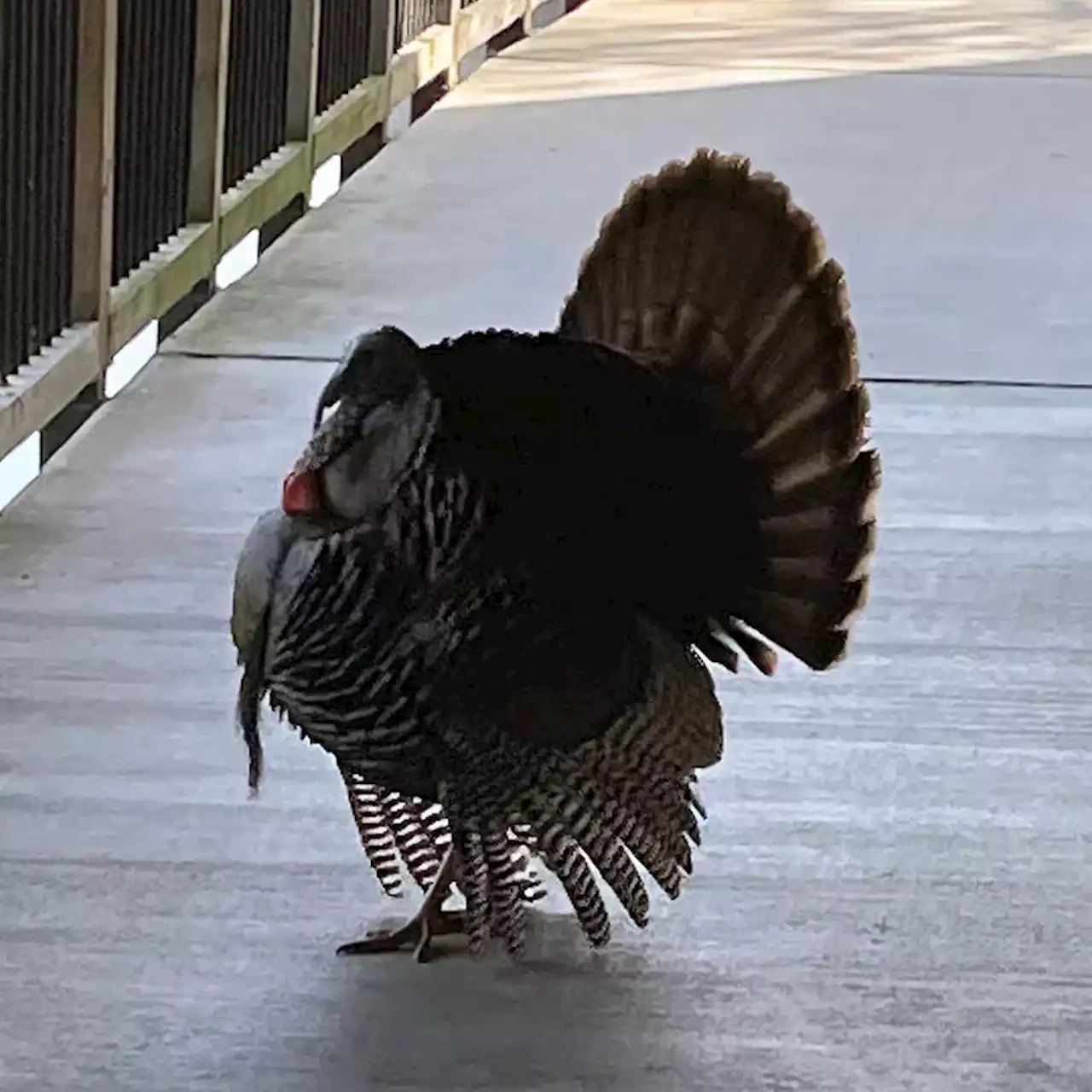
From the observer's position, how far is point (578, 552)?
2.20 metres

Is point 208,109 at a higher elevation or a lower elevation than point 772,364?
lower

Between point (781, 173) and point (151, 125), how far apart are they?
2098 millimetres

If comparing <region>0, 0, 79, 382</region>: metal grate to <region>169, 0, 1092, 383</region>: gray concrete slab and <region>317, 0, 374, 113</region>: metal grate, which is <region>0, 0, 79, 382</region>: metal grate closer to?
<region>169, 0, 1092, 383</region>: gray concrete slab

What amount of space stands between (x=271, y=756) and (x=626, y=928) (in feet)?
1.82

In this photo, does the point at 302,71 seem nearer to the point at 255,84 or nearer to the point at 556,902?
the point at 255,84

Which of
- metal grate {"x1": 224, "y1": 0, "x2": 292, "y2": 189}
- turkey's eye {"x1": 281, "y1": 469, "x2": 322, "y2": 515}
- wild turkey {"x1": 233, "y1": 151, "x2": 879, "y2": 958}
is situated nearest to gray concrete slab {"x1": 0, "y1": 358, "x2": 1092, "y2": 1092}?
wild turkey {"x1": 233, "y1": 151, "x2": 879, "y2": 958}

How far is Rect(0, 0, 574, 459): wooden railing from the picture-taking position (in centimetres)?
369

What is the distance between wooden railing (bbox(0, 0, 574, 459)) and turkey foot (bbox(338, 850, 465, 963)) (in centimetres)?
140

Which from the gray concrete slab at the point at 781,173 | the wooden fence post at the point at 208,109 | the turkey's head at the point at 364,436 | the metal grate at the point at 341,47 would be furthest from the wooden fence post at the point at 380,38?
the turkey's head at the point at 364,436

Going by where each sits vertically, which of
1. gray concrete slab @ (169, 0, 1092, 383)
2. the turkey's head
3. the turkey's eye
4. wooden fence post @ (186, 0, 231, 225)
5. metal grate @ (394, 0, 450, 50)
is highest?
the turkey's head

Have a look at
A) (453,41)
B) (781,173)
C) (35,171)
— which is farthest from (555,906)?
(453,41)

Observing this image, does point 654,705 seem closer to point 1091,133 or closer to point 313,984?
point 313,984

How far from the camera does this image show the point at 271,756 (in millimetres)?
2846

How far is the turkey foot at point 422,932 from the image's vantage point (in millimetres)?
2398
